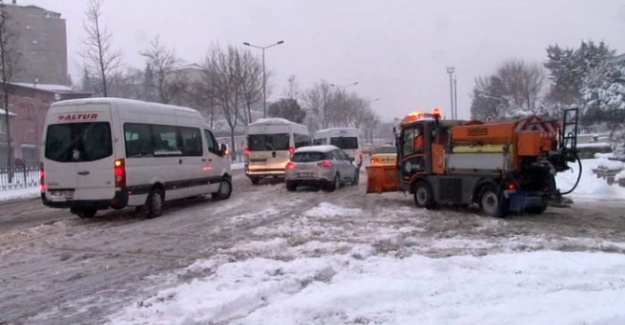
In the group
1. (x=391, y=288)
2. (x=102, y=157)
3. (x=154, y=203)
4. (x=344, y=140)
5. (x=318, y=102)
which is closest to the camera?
(x=391, y=288)

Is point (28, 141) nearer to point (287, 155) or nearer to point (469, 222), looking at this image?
point (287, 155)

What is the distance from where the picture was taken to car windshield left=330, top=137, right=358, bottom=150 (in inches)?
1400

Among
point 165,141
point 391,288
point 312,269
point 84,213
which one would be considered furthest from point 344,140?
point 391,288

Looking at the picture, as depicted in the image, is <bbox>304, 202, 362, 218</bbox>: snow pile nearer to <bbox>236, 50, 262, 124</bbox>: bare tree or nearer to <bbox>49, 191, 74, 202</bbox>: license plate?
<bbox>49, 191, 74, 202</bbox>: license plate

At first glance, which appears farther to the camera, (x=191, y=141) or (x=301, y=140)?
(x=301, y=140)

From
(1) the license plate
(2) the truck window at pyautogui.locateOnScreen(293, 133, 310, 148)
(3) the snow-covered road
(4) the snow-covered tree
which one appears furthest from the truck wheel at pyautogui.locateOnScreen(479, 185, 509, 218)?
(4) the snow-covered tree

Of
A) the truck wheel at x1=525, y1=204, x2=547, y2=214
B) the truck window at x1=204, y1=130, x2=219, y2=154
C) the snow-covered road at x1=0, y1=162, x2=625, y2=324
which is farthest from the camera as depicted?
the truck window at x1=204, y1=130, x2=219, y2=154

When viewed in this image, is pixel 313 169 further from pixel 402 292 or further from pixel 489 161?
pixel 402 292

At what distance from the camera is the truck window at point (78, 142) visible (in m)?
12.9

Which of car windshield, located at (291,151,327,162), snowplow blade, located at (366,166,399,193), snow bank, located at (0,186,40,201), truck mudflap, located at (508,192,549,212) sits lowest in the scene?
snow bank, located at (0,186,40,201)

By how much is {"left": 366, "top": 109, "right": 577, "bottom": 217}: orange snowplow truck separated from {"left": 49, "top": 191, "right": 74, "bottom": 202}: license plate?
838 cm

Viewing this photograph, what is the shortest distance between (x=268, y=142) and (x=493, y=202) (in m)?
13.1

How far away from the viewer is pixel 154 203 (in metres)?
14.1

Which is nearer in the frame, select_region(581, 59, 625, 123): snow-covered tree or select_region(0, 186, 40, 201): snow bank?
select_region(0, 186, 40, 201): snow bank
